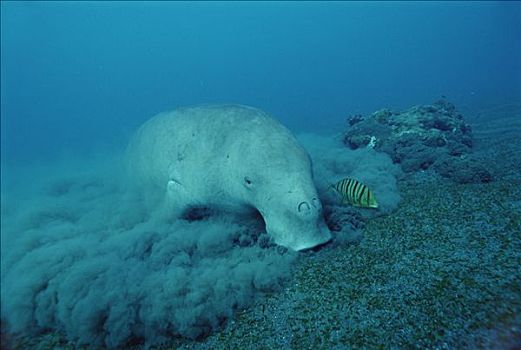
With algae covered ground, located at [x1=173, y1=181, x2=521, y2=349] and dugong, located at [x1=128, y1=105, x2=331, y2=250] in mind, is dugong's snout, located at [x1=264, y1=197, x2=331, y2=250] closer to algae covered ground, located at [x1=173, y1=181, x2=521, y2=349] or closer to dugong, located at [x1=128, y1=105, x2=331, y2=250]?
dugong, located at [x1=128, y1=105, x2=331, y2=250]

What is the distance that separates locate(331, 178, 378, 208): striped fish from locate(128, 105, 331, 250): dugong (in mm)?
743

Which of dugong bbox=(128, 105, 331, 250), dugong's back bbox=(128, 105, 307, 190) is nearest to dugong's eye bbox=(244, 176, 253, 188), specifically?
dugong bbox=(128, 105, 331, 250)

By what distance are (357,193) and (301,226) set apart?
4.07 ft

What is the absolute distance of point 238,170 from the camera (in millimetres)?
4789

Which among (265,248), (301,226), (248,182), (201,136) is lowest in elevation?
(265,248)

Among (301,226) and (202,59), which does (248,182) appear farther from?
(202,59)

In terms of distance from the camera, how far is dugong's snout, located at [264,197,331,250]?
13.4 feet

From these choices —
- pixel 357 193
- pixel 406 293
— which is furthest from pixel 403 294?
pixel 357 193

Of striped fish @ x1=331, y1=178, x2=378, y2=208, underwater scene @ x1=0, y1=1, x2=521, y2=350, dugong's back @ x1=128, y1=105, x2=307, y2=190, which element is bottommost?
underwater scene @ x1=0, y1=1, x2=521, y2=350

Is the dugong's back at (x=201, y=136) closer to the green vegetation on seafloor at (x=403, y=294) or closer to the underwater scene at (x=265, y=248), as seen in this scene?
the underwater scene at (x=265, y=248)

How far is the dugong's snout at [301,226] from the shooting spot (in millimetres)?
4094

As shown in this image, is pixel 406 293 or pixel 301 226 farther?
pixel 301 226

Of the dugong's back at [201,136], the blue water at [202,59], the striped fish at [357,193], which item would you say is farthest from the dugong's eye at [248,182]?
the blue water at [202,59]

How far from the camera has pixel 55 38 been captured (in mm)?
87688
